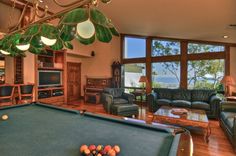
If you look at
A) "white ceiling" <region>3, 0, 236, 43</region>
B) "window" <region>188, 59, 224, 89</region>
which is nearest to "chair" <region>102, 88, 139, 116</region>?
"white ceiling" <region>3, 0, 236, 43</region>

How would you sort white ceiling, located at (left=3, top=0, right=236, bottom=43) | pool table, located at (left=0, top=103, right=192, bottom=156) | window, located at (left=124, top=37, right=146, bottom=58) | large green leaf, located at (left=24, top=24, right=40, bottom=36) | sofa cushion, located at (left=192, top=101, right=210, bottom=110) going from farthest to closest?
1. window, located at (left=124, top=37, right=146, bottom=58)
2. sofa cushion, located at (left=192, top=101, right=210, bottom=110)
3. white ceiling, located at (left=3, top=0, right=236, bottom=43)
4. large green leaf, located at (left=24, top=24, right=40, bottom=36)
5. pool table, located at (left=0, top=103, right=192, bottom=156)

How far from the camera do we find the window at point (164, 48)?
624cm

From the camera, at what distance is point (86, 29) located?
3.50 ft

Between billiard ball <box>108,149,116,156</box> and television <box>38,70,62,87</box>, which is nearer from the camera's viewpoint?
billiard ball <box>108,149,116,156</box>

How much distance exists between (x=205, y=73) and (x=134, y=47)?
124 inches

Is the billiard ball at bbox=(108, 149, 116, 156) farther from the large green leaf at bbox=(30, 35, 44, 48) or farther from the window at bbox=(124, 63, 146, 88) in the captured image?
the window at bbox=(124, 63, 146, 88)

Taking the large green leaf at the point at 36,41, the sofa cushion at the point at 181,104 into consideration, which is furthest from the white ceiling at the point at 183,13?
the large green leaf at the point at 36,41

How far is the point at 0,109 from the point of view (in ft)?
7.84

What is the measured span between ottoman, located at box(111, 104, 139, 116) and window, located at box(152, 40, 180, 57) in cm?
300

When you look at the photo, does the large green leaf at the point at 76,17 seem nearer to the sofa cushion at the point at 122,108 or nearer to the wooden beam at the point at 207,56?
the sofa cushion at the point at 122,108

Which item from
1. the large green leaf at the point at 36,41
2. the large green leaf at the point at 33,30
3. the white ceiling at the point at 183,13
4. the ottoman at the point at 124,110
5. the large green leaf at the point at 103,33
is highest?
the white ceiling at the point at 183,13

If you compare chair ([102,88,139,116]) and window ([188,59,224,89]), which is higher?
window ([188,59,224,89])

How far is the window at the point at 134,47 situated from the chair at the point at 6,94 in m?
4.80

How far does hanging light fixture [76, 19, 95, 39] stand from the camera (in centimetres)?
104
